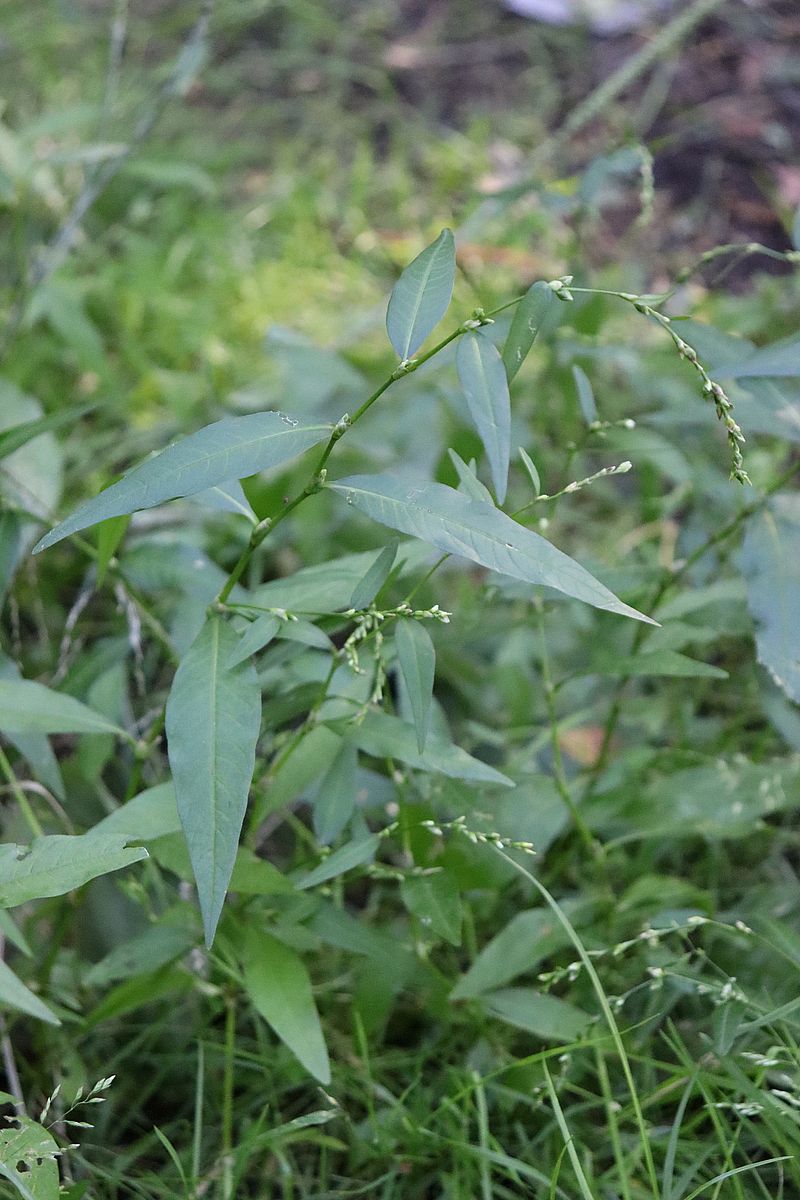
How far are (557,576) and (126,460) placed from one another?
4.74 ft

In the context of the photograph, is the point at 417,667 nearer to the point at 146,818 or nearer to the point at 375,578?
the point at 375,578

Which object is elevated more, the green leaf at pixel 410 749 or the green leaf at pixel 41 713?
the green leaf at pixel 41 713

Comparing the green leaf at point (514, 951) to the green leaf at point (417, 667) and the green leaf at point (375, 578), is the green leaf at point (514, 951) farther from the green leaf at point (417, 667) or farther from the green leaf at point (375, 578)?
the green leaf at point (375, 578)

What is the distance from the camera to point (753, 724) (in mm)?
1818

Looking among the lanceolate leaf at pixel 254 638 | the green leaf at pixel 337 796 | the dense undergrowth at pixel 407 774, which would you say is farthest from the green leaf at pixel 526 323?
the green leaf at pixel 337 796

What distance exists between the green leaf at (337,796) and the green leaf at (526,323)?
0.42 meters

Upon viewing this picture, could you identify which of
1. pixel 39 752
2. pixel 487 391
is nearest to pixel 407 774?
pixel 39 752

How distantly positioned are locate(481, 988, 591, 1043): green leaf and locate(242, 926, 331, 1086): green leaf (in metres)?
0.25

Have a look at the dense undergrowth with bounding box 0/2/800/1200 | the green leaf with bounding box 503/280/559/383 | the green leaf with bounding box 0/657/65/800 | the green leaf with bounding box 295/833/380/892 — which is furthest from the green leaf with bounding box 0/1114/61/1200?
the green leaf with bounding box 503/280/559/383

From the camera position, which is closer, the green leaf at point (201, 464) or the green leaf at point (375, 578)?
the green leaf at point (201, 464)

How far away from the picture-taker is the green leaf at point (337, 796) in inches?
43.8

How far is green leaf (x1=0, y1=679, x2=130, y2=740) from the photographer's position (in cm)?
112

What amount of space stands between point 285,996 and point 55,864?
313mm

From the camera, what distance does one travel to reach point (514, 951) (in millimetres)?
1277
